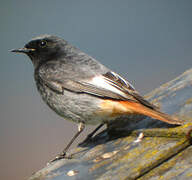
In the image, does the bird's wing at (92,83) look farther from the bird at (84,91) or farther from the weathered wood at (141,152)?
the weathered wood at (141,152)

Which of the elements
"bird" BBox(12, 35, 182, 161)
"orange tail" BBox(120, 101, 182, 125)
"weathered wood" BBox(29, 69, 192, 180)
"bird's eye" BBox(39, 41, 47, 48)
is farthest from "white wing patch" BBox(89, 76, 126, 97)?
"bird's eye" BBox(39, 41, 47, 48)

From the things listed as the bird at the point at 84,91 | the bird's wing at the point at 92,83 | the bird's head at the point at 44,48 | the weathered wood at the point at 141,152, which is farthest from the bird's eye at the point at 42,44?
the weathered wood at the point at 141,152

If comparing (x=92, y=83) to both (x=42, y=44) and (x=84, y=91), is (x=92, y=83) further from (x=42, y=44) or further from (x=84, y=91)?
(x=42, y=44)

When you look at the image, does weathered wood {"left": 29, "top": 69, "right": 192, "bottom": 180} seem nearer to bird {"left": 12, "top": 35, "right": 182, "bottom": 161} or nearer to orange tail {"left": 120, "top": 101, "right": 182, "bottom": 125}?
orange tail {"left": 120, "top": 101, "right": 182, "bottom": 125}

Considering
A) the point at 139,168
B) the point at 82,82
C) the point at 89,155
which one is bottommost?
the point at 89,155

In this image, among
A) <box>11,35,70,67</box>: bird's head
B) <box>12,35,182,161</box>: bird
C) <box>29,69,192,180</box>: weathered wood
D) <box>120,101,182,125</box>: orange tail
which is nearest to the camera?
<box>29,69,192,180</box>: weathered wood

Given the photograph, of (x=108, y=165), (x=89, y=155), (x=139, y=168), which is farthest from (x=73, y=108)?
(x=139, y=168)

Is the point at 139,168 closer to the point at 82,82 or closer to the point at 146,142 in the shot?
the point at 146,142
